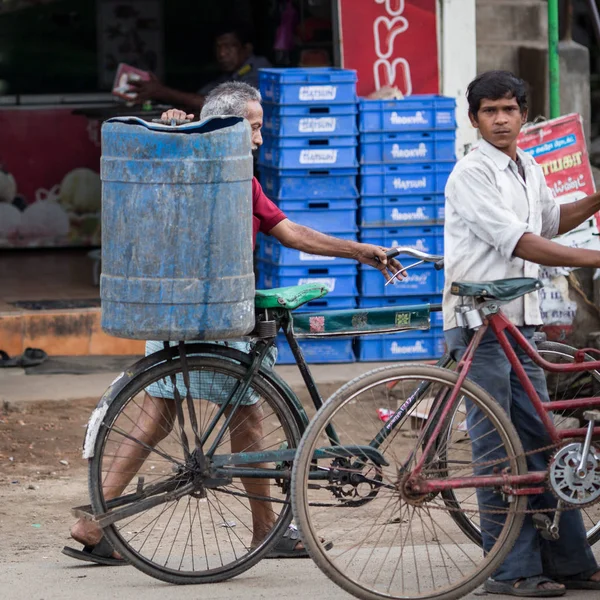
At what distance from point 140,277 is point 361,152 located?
13.1ft

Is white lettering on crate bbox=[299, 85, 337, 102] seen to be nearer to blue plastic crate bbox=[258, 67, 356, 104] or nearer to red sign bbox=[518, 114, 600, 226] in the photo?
blue plastic crate bbox=[258, 67, 356, 104]

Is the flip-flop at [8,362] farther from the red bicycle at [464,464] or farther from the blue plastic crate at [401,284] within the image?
the red bicycle at [464,464]

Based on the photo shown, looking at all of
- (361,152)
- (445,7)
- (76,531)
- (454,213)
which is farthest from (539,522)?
(445,7)

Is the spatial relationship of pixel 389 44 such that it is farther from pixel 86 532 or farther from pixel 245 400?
pixel 86 532

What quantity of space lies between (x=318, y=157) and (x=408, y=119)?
634 mm

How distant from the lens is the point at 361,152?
808cm

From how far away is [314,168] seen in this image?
26.3ft

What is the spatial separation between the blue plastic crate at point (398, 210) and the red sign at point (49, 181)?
3880 mm

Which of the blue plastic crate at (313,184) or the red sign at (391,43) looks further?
the red sign at (391,43)

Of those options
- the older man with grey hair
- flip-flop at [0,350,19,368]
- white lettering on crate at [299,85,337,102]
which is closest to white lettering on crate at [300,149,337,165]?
white lettering on crate at [299,85,337,102]

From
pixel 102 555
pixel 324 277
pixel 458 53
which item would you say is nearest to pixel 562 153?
pixel 458 53

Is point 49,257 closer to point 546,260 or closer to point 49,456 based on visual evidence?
point 49,456

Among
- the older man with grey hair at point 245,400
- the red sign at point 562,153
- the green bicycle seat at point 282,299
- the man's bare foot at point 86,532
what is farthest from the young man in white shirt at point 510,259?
the red sign at point 562,153

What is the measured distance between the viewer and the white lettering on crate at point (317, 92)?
25.8ft
